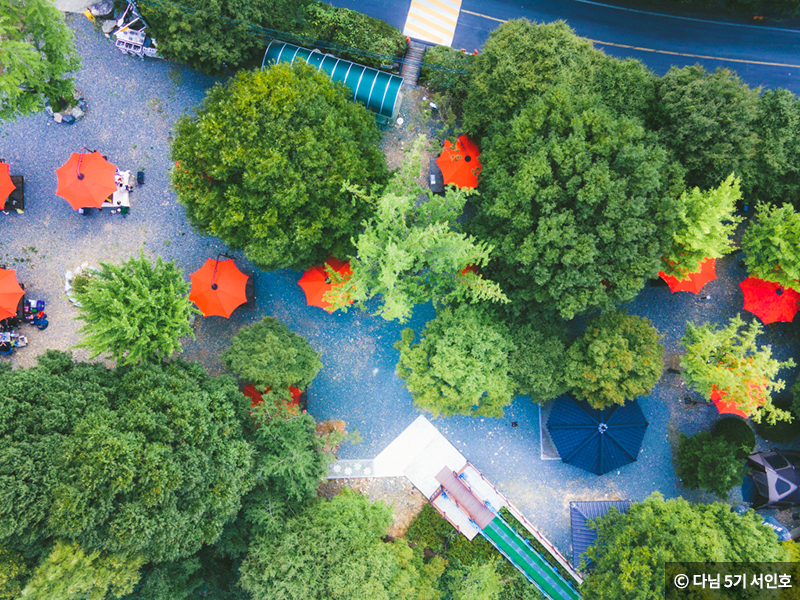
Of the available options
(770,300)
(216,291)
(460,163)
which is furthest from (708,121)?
(216,291)

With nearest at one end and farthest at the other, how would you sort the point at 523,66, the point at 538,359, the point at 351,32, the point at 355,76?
the point at 523,66 → the point at 538,359 → the point at 355,76 → the point at 351,32

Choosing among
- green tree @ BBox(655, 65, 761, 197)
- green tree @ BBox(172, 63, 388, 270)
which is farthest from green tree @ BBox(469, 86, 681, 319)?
green tree @ BBox(172, 63, 388, 270)

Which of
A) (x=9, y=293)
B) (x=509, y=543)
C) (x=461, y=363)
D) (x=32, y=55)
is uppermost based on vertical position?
(x=32, y=55)

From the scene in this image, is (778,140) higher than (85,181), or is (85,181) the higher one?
(778,140)

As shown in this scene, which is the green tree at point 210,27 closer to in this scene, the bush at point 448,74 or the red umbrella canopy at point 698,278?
the bush at point 448,74

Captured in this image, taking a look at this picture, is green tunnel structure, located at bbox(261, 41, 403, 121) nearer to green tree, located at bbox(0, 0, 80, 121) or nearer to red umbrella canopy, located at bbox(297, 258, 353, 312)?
green tree, located at bbox(0, 0, 80, 121)

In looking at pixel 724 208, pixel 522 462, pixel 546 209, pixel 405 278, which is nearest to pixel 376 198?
pixel 405 278

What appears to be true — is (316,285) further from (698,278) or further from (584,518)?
(698,278)
